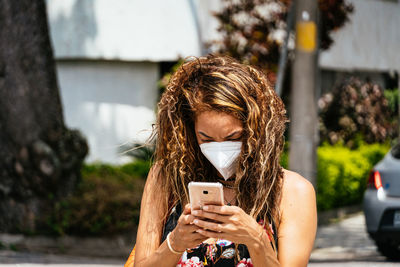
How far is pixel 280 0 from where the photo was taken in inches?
464

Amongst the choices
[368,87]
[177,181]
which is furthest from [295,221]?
[368,87]

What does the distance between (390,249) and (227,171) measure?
19.8 feet

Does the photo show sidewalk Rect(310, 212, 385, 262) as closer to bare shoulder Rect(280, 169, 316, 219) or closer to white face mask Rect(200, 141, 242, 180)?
bare shoulder Rect(280, 169, 316, 219)

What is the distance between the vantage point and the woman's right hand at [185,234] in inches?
94.7

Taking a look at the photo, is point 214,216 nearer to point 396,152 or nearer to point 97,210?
point 396,152

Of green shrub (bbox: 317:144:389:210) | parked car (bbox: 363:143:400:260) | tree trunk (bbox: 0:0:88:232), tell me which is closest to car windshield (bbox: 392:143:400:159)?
parked car (bbox: 363:143:400:260)

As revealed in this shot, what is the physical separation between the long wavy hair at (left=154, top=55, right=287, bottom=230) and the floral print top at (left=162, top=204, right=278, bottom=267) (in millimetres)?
137

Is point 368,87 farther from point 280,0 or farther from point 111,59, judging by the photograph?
point 111,59

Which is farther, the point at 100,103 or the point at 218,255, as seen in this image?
the point at 100,103

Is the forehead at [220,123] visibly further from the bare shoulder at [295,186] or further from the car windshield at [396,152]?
the car windshield at [396,152]

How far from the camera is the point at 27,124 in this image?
885 centimetres

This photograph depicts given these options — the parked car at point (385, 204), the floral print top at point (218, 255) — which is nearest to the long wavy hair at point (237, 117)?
the floral print top at point (218, 255)

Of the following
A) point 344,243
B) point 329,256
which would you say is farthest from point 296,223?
point 344,243

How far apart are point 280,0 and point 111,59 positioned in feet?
10.4
